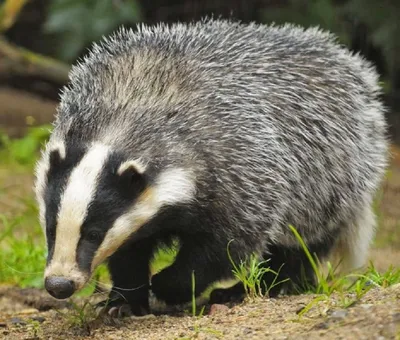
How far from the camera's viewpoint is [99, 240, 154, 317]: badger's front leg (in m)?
4.14

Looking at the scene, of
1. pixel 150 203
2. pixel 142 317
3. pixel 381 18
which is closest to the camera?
pixel 150 203

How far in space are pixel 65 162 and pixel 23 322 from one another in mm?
918

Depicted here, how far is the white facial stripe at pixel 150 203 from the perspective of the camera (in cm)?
354

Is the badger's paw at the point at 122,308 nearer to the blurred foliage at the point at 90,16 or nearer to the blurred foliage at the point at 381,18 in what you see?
the blurred foliage at the point at 90,16

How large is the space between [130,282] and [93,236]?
2.59 feet

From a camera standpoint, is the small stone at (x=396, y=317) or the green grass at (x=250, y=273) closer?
the small stone at (x=396, y=317)

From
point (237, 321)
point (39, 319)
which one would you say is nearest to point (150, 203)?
point (237, 321)

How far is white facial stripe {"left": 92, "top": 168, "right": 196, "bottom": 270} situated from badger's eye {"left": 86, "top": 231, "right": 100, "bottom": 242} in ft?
0.13

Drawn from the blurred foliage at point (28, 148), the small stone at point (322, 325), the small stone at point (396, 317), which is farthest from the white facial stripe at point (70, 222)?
the blurred foliage at point (28, 148)

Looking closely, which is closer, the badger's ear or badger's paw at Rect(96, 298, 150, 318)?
the badger's ear

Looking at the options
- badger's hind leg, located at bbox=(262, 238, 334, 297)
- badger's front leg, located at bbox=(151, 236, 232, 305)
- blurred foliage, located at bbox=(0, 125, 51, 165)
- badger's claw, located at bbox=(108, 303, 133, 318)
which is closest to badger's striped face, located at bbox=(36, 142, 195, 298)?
badger's front leg, located at bbox=(151, 236, 232, 305)

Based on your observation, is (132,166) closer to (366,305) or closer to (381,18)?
(366,305)

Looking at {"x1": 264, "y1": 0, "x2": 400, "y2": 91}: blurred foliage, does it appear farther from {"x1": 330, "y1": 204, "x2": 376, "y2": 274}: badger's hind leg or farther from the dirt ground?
the dirt ground

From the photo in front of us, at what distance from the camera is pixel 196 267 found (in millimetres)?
3904
